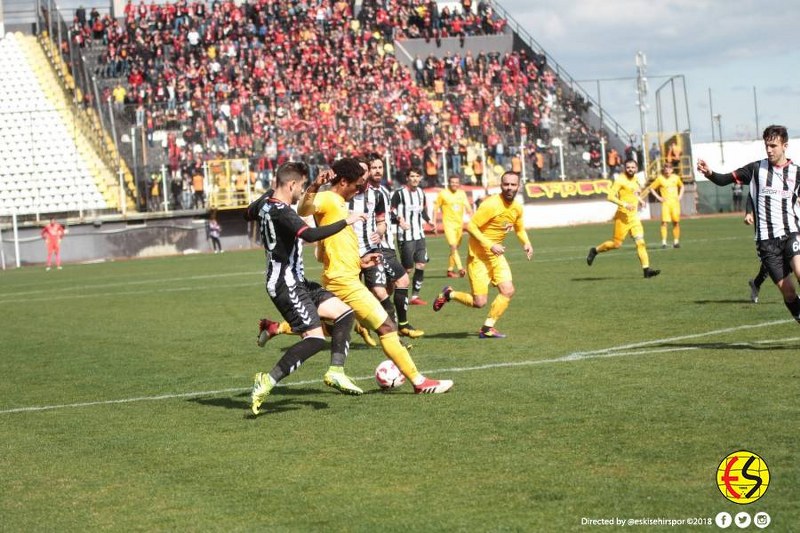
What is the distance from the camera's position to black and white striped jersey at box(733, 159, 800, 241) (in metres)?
11.6

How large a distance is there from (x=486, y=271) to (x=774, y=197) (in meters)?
4.13

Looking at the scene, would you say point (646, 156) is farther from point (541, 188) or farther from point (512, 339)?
point (512, 339)

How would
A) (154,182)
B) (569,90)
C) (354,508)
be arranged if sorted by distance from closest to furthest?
(354,508) < (154,182) < (569,90)

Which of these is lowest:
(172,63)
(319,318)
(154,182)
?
(319,318)

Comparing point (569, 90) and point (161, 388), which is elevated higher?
point (569, 90)

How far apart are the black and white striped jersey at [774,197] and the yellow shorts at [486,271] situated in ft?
11.5

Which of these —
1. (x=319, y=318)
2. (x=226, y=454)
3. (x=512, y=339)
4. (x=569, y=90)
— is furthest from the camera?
(x=569, y=90)

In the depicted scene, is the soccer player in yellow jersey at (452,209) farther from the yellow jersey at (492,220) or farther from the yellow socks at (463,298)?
the yellow jersey at (492,220)

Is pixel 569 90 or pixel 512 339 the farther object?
pixel 569 90

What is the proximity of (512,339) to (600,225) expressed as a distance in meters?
35.1

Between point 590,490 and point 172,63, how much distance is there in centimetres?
4844

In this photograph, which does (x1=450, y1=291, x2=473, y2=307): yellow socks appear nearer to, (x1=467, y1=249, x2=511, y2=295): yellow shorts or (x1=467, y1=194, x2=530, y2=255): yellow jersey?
(x1=467, y1=249, x2=511, y2=295): yellow shorts

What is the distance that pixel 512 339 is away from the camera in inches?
545

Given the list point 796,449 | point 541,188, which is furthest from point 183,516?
point 541,188
